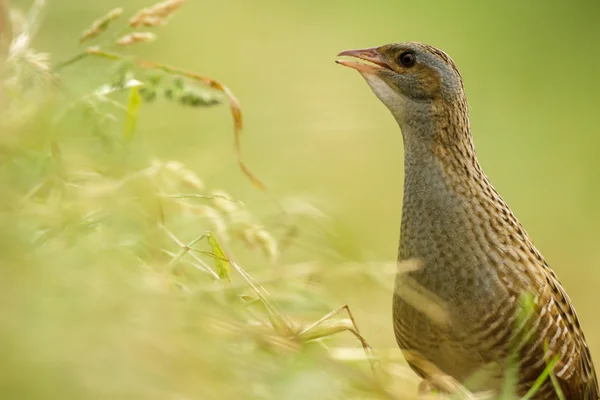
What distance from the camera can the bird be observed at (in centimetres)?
263

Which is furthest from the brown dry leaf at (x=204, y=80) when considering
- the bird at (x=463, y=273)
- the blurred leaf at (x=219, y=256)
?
the bird at (x=463, y=273)

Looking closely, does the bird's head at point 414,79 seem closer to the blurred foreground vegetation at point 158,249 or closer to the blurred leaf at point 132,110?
the blurred foreground vegetation at point 158,249

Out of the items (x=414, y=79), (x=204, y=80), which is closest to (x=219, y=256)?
(x=204, y=80)

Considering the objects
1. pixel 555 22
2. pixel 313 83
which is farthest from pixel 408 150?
pixel 555 22

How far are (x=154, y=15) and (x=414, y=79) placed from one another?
1048mm

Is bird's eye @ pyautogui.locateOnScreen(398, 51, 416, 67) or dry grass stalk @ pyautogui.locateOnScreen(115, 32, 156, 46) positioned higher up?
dry grass stalk @ pyautogui.locateOnScreen(115, 32, 156, 46)

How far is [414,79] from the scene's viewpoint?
9.96 ft

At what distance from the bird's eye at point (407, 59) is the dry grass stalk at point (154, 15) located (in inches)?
39.8

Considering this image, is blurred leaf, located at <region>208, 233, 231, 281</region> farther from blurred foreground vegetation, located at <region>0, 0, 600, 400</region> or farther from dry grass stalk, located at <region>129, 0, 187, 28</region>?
dry grass stalk, located at <region>129, 0, 187, 28</region>

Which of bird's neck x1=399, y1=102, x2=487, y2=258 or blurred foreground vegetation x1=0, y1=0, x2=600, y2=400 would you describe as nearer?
blurred foreground vegetation x1=0, y1=0, x2=600, y2=400

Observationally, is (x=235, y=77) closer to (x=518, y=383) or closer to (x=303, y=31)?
(x=303, y=31)

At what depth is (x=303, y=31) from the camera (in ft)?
31.9

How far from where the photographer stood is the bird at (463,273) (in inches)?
104

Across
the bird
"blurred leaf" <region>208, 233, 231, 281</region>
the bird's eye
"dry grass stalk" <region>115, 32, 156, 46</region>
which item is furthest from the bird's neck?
"dry grass stalk" <region>115, 32, 156, 46</region>
